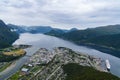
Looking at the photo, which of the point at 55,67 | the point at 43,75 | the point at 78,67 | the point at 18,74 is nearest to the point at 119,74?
the point at 78,67

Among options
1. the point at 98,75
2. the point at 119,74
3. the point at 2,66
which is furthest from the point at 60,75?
the point at 2,66

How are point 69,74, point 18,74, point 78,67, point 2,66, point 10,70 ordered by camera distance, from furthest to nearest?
point 2,66 → point 10,70 → point 18,74 → point 78,67 → point 69,74

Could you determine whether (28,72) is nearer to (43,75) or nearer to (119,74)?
(43,75)

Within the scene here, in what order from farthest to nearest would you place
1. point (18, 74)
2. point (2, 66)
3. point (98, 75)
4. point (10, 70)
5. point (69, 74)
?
point (2, 66), point (10, 70), point (18, 74), point (69, 74), point (98, 75)

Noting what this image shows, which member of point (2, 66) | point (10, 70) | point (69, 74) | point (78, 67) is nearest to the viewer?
point (69, 74)

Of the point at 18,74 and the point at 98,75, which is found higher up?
the point at 98,75

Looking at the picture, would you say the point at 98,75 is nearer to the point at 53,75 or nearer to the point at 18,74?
the point at 53,75

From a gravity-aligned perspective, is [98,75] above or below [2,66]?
above

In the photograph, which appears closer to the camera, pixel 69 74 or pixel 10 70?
pixel 69 74

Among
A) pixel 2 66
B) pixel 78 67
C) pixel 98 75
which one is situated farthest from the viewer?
pixel 2 66
